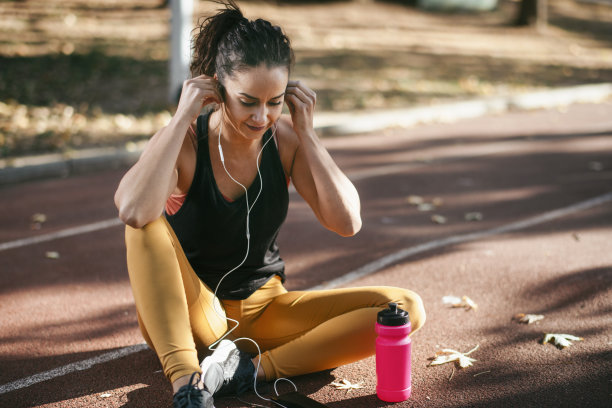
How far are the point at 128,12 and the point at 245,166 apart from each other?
16457mm

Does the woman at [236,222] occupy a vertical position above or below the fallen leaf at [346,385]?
above

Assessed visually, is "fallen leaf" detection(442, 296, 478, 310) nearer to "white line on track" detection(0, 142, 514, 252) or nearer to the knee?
the knee

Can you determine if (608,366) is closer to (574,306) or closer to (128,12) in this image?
(574,306)

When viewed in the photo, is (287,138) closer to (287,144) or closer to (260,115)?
(287,144)

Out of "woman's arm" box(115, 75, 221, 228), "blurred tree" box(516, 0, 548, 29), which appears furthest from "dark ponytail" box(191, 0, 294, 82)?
"blurred tree" box(516, 0, 548, 29)

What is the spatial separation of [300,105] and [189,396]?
4.88 feet

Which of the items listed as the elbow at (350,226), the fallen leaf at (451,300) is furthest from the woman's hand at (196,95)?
the fallen leaf at (451,300)

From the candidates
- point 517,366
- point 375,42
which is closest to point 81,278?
point 517,366

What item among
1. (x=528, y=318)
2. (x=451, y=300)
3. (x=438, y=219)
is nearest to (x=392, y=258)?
(x=451, y=300)

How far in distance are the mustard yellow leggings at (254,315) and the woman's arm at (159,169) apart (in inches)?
3.9

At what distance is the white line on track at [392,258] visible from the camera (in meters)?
3.73

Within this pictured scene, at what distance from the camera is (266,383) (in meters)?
3.58

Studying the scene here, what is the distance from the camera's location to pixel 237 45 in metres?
3.26

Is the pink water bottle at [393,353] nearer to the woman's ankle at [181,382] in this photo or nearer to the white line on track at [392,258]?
the woman's ankle at [181,382]
